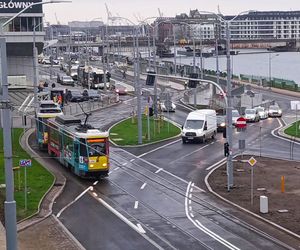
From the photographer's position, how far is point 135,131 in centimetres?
6388

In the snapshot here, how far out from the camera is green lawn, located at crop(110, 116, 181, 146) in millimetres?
57906

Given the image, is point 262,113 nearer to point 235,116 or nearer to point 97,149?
point 235,116

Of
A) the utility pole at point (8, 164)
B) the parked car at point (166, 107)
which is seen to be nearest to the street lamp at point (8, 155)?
the utility pole at point (8, 164)

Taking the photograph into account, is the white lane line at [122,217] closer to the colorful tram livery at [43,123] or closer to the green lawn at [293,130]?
the colorful tram livery at [43,123]

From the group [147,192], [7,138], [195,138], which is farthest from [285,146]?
[7,138]

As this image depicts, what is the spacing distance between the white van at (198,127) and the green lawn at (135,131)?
2.70 metres

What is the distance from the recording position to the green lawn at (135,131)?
57906 mm

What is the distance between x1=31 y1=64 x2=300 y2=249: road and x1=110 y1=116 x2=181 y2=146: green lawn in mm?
5831

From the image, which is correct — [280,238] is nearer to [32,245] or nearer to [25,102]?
[32,245]

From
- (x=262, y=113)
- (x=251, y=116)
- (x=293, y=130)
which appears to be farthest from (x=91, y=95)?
(x=293, y=130)

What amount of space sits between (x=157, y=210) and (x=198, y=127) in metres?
25.3

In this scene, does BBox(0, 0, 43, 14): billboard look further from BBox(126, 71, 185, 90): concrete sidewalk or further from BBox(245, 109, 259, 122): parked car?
BBox(126, 71, 185, 90): concrete sidewalk

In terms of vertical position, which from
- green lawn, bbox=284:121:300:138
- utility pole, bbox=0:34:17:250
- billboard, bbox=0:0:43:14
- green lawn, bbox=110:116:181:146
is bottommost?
green lawn, bbox=284:121:300:138

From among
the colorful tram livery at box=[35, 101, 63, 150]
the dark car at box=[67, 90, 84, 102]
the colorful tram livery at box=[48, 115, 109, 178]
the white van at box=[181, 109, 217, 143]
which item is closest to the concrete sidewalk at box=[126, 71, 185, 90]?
the dark car at box=[67, 90, 84, 102]
